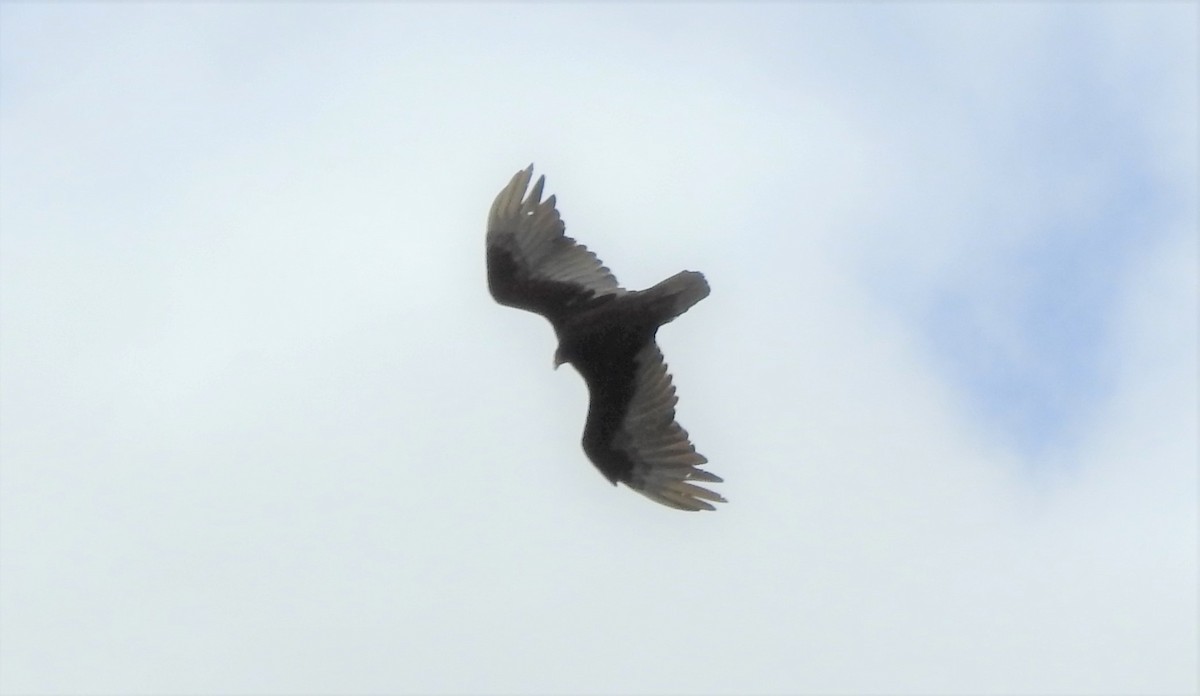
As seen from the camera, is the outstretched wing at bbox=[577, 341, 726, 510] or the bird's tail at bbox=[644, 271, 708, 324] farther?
the outstretched wing at bbox=[577, 341, 726, 510]

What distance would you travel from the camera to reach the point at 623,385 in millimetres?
14852

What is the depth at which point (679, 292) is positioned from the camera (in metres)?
14.0

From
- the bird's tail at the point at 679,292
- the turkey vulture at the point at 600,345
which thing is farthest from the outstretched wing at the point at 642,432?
the bird's tail at the point at 679,292

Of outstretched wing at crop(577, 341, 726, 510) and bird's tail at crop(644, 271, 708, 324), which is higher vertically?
bird's tail at crop(644, 271, 708, 324)

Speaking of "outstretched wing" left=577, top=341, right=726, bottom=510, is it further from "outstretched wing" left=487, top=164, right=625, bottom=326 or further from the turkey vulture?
"outstretched wing" left=487, top=164, right=625, bottom=326

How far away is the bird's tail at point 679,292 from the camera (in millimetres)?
13961

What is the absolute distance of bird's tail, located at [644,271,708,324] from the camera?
13961 mm

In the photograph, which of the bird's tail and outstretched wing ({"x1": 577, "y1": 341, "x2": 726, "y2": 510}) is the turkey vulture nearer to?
outstretched wing ({"x1": 577, "y1": 341, "x2": 726, "y2": 510})

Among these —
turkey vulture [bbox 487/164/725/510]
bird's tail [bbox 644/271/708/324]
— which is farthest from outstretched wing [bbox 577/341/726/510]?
bird's tail [bbox 644/271/708/324]

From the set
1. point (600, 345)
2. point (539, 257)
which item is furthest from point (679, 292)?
point (539, 257)

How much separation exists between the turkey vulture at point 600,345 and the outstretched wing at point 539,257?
0.01 metres

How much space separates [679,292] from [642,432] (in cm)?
172

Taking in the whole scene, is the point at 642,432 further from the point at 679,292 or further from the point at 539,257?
the point at 539,257

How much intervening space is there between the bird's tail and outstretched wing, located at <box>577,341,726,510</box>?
0.74 meters
